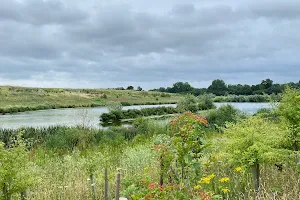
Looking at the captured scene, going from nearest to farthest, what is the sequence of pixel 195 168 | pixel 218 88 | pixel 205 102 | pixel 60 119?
pixel 195 168 → pixel 60 119 → pixel 205 102 → pixel 218 88

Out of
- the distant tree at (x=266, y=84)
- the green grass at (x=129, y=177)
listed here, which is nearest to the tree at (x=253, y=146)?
the green grass at (x=129, y=177)

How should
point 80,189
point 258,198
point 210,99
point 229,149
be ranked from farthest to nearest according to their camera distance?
1. point 210,99
2. point 80,189
3. point 229,149
4. point 258,198

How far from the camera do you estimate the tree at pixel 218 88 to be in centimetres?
5338

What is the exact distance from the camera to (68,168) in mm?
6434

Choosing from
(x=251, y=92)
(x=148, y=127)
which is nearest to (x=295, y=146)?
(x=148, y=127)

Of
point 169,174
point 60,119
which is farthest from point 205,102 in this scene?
point 169,174

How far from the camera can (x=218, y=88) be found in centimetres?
5441

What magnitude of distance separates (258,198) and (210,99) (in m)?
30.2

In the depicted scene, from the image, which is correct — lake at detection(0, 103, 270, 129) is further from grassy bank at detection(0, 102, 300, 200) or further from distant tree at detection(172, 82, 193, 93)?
distant tree at detection(172, 82, 193, 93)

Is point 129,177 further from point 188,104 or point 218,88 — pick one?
point 218,88

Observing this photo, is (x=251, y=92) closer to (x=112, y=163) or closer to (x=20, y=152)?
(x=112, y=163)

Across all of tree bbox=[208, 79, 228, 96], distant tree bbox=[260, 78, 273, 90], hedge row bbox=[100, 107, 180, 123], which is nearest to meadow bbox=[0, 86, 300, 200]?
hedge row bbox=[100, 107, 180, 123]

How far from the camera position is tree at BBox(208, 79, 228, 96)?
175 ft

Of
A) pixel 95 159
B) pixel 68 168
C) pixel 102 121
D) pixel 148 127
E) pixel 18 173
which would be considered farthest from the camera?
pixel 102 121
